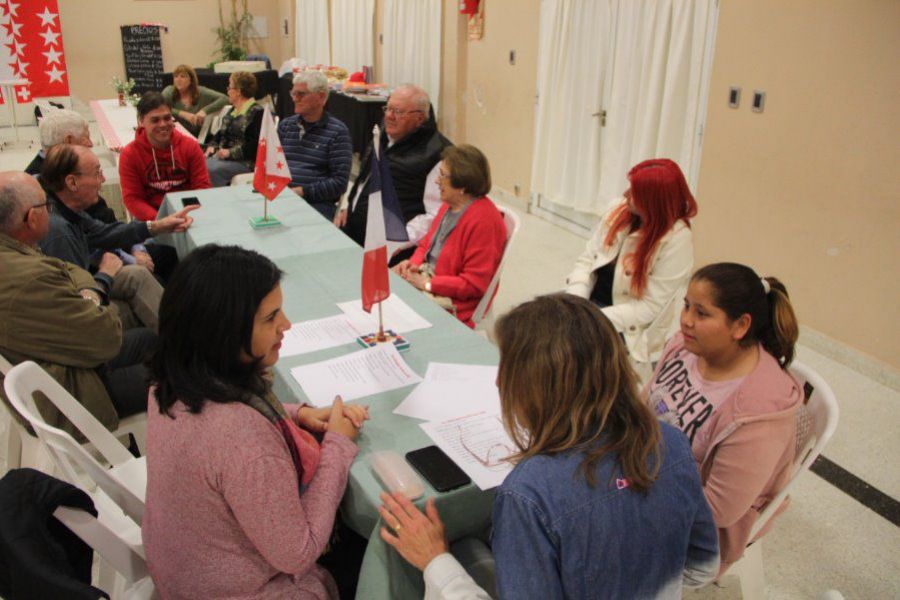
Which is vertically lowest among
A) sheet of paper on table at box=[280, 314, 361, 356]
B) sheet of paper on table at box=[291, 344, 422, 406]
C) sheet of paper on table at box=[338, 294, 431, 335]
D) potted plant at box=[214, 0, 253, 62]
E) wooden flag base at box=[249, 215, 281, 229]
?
sheet of paper on table at box=[291, 344, 422, 406]

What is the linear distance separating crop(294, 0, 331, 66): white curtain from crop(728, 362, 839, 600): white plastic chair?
9.40 m

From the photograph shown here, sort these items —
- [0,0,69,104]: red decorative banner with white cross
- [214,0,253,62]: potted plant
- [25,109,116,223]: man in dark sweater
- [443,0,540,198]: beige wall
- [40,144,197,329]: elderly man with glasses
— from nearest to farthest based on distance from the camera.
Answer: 1. [40,144,197,329]: elderly man with glasses
2. [25,109,116,223]: man in dark sweater
3. [0,0,69,104]: red decorative banner with white cross
4. [443,0,540,198]: beige wall
5. [214,0,253,62]: potted plant

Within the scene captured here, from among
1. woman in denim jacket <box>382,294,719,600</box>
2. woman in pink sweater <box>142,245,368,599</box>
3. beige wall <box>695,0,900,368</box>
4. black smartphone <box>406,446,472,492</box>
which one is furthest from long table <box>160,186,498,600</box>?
beige wall <box>695,0,900,368</box>

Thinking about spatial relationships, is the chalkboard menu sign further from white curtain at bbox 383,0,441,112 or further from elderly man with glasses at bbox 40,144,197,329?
Answer: elderly man with glasses at bbox 40,144,197,329

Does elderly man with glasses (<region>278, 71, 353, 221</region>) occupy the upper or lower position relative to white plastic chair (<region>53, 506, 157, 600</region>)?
upper

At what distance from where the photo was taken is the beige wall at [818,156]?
3.28m

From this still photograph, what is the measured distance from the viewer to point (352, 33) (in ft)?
30.1

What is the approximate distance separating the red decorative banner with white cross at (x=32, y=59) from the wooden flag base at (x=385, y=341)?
4469 mm

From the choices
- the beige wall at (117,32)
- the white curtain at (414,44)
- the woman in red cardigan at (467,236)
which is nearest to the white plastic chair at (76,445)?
the woman in red cardigan at (467,236)

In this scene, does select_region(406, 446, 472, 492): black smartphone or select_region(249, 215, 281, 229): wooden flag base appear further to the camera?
select_region(249, 215, 281, 229): wooden flag base

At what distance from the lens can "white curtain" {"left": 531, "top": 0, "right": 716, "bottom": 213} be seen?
4258 mm

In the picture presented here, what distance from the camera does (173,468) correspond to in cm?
125

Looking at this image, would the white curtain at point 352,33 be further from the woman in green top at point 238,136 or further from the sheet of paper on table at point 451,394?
the sheet of paper on table at point 451,394

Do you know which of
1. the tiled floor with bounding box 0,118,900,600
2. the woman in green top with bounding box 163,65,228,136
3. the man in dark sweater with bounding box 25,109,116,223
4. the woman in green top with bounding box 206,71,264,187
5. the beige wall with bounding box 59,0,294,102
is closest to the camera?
the tiled floor with bounding box 0,118,900,600
